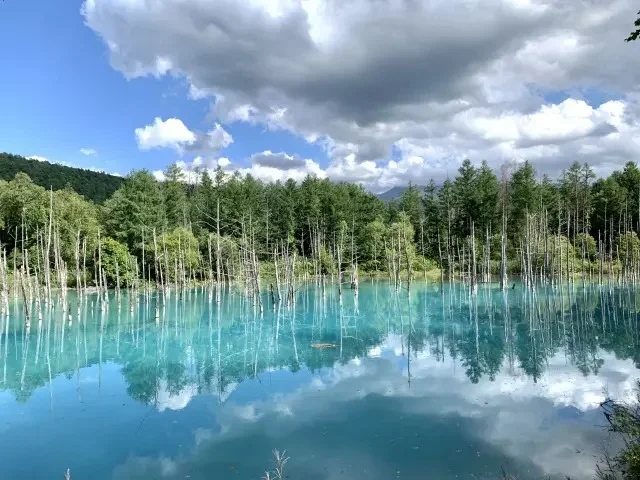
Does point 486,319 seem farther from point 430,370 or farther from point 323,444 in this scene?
point 323,444

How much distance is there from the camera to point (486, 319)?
28297 mm

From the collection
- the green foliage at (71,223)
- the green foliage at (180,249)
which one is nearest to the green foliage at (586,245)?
the green foliage at (180,249)

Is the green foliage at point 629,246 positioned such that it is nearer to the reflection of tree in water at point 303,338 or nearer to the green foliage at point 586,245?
the green foliage at point 586,245

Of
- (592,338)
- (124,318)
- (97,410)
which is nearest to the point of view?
(97,410)

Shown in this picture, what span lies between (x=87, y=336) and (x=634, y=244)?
164 ft

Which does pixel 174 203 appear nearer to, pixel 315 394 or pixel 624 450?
pixel 315 394

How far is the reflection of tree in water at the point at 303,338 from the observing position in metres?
18.0

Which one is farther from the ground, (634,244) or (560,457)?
(634,244)

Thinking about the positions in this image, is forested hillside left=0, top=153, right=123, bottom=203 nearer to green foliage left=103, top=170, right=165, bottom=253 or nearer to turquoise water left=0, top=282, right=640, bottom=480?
green foliage left=103, top=170, right=165, bottom=253

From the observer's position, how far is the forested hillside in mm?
A: 73562

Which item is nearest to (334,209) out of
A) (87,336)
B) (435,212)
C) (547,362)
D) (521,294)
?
(435,212)

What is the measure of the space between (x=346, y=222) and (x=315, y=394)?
49820mm

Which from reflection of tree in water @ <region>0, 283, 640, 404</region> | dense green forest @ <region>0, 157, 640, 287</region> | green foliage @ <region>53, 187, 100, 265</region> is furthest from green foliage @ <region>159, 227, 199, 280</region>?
reflection of tree in water @ <region>0, 283, 640, 404</region>

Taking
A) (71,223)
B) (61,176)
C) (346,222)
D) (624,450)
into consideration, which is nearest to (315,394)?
(624,450)
